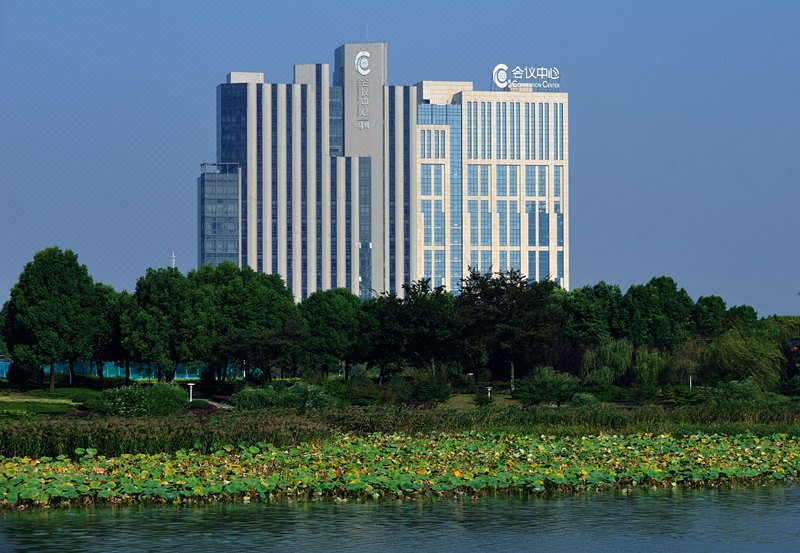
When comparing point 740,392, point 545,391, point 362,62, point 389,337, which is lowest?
point 545,391

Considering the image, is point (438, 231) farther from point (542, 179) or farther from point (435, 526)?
point (435, 526)

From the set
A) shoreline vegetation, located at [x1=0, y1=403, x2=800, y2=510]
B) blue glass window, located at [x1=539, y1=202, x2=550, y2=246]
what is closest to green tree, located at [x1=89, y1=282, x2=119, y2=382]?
shoreline vegetation, located at [x1=0, y1=403, x2=800, y2=510]

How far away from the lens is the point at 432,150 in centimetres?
18612

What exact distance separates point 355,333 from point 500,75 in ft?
345

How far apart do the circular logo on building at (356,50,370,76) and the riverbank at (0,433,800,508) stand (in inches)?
6328

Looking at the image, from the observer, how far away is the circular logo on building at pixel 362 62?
18725 cm

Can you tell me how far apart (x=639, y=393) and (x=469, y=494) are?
1486 inches

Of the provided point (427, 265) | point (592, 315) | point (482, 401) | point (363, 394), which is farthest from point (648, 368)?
point (427, 265)

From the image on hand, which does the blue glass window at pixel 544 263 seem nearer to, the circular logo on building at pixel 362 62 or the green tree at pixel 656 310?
the circular logo on building at pixel 362 62

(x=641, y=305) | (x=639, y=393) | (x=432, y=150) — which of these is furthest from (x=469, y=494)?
(x=432, y=150)

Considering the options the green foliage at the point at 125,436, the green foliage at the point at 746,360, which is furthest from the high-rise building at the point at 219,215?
the green foliage at the point at 125,436

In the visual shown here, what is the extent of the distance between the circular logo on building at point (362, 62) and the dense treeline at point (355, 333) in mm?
105145

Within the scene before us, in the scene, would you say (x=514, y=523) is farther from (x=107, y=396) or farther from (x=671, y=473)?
(x=107, y=396)

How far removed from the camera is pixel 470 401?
202 feet
